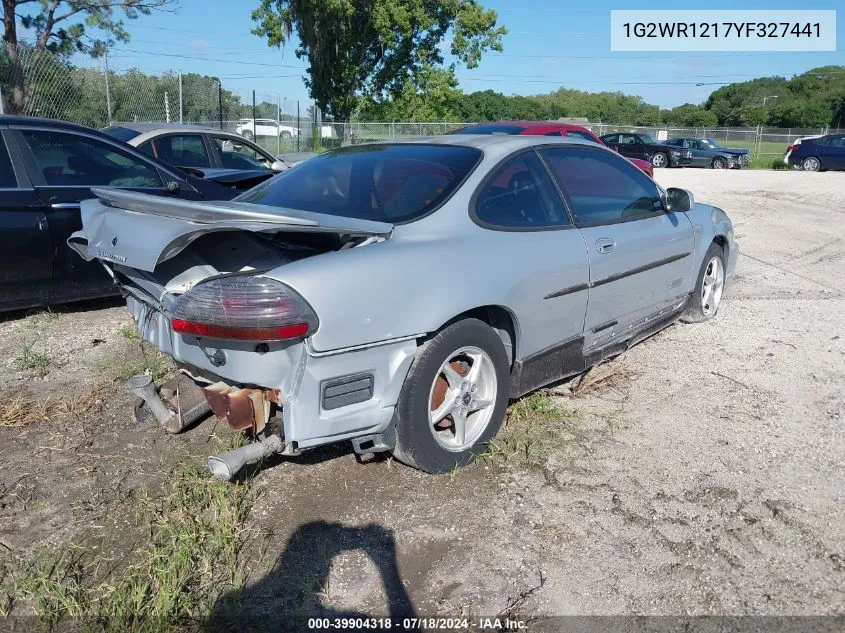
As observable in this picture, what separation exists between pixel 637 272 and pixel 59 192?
4.13 metres

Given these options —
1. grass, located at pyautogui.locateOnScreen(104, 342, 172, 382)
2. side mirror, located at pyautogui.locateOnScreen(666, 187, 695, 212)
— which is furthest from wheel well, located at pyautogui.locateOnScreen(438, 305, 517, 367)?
grass, located at pyautogui.locateOnScreen(104, 342, 172, 382)

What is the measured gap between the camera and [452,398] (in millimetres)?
3150

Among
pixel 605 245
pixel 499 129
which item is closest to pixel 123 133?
pixel 499 129

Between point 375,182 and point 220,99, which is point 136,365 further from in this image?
point 220,99

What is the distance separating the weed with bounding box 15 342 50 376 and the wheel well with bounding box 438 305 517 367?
2.94 m

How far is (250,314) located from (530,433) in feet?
5.74

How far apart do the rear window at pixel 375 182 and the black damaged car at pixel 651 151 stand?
26598 millimetres

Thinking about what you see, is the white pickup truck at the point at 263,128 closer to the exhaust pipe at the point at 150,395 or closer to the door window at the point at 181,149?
the door window at the point at 181,149

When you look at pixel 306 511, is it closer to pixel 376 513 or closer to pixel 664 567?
pixel 376 513

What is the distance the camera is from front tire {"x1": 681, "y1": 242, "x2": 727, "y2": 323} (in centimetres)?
522

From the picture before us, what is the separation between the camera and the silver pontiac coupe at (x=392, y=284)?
2.59 metres

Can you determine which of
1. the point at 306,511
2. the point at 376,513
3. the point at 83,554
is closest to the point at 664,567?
the point at 376,513

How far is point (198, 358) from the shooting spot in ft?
9.26

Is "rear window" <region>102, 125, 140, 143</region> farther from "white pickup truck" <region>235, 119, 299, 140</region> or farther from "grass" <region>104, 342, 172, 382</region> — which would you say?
"white pickup truck" <region>235, 119, 299, 140</region>
